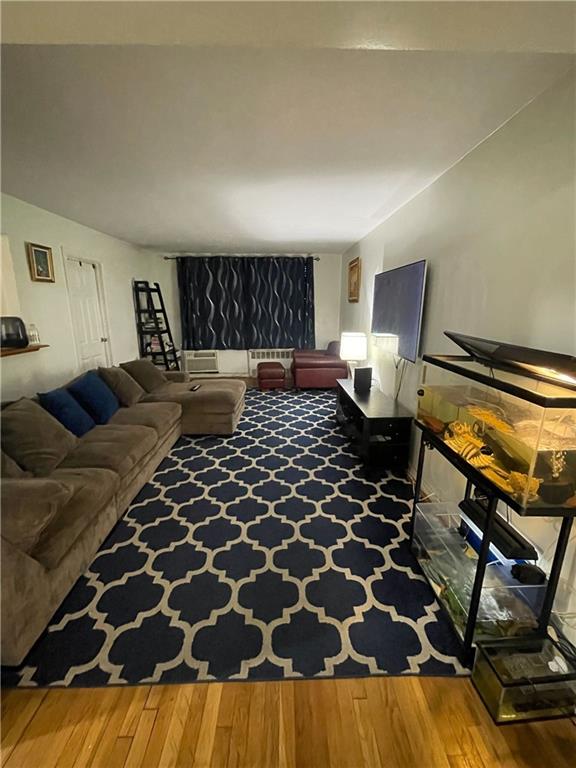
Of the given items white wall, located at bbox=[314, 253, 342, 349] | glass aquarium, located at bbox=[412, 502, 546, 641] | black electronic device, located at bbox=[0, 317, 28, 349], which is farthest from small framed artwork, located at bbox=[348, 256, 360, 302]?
black electronic device, located at bbox=[0, 317, 28, 349]

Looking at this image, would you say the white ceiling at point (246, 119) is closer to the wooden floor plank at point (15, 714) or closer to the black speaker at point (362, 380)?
the black speaker at point (362, 380)

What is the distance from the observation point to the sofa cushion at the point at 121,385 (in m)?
3.39

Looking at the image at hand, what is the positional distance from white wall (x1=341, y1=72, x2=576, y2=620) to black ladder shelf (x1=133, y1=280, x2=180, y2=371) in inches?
168

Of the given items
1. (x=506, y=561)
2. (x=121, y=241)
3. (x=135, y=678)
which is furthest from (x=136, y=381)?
(x=506, y=561)

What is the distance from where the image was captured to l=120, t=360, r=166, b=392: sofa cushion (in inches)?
152

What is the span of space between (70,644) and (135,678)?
382mm

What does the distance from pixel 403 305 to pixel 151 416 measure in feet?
8.04

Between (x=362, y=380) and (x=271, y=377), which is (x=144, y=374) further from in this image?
(x=362, y=380)

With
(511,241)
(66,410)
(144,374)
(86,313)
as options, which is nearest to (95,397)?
(66,410)

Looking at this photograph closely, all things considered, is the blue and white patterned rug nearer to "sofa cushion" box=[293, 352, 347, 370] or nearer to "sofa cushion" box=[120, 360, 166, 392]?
"sofa cushion" box=[120, 360, 166, 392]

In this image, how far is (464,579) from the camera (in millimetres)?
1614

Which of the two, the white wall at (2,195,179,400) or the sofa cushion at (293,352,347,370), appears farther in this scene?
the sofa cushion at (293,352,347,370)

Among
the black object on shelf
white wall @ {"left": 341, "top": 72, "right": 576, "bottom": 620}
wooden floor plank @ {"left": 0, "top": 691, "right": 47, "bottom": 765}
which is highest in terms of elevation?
white wall @ {"left": 341, "top": 72, "right": 576, "bottom": 620}

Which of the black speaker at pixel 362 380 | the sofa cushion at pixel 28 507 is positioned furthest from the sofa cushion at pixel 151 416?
the black speaker at pixel 362 380
